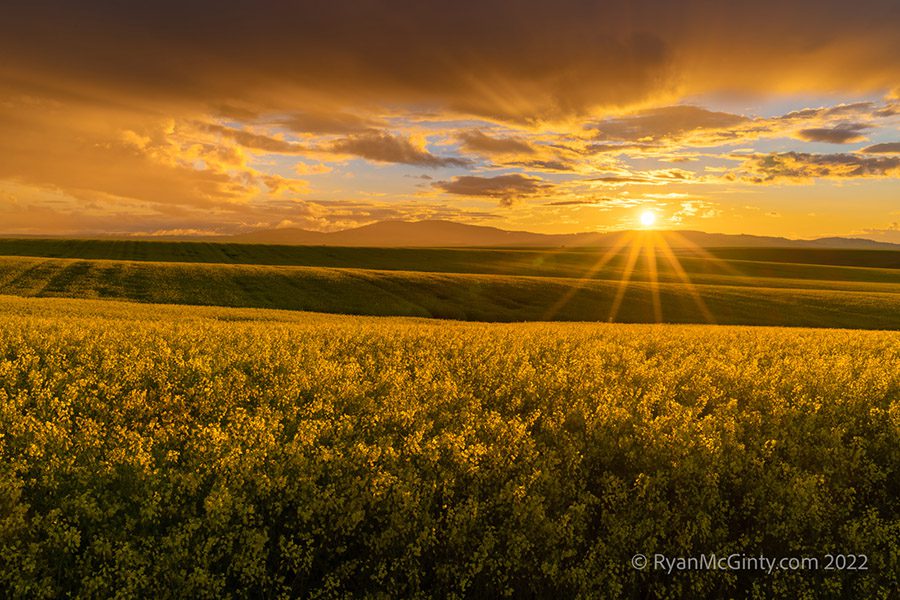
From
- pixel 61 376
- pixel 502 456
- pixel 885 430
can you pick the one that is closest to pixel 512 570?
pixel 502 456

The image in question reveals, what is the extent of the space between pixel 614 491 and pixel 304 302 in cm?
3923

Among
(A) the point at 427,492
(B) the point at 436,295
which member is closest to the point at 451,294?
(B) the point at 436,295

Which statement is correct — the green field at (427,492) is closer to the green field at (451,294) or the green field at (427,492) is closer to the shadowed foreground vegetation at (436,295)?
the green field at (451,294)

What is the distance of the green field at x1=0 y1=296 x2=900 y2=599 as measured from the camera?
218 inches

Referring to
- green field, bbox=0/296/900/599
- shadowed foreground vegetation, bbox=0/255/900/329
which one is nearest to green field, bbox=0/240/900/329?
shadowed foreground vegetation, bbox=0/255/900/329

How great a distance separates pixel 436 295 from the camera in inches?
1870

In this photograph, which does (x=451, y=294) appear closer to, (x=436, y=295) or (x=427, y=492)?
(x=436, y=295)

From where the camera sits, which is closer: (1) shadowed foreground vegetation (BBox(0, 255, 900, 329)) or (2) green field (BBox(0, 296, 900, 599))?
(2) green field (BBox(0, 296, 900, 599))

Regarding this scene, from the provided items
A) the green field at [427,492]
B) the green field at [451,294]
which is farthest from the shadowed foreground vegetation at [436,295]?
the green field at [427,492]

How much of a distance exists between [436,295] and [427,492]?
41.4 m

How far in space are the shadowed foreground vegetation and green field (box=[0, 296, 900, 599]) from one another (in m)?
32.3

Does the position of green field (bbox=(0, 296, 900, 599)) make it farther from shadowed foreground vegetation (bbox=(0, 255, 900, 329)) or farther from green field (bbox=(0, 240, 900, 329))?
shadowed foreground vegetation (bbox=(0, 255, 900, 329))

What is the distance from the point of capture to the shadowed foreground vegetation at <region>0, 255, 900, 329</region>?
1646 inches

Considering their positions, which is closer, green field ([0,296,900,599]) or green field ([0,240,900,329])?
green field ([0,296,900,599])
